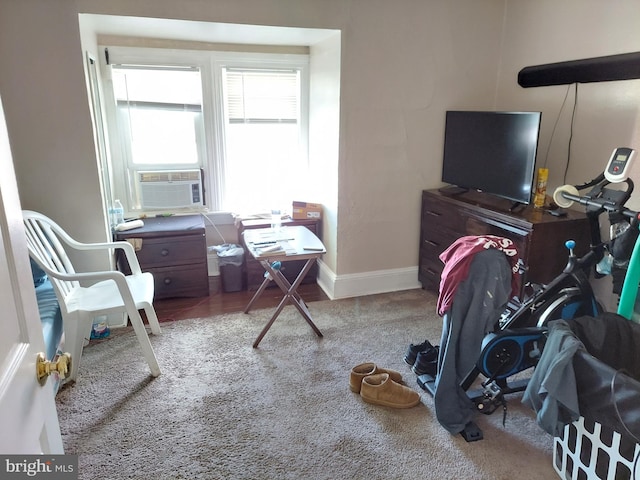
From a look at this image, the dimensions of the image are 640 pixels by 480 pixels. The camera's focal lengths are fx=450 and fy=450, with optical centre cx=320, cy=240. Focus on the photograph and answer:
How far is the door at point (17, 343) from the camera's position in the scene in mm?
797

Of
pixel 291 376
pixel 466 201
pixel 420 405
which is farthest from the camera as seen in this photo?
pixel 466 201

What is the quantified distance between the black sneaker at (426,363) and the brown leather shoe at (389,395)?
0.65ft

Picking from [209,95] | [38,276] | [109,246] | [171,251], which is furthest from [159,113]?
[38,276]

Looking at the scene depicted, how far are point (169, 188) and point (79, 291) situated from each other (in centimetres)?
134

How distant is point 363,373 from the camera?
238 centimetres

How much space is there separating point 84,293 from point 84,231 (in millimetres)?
488

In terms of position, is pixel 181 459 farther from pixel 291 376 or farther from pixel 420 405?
pixel 420 405

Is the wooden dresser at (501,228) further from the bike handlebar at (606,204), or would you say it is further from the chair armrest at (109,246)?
the chair armrest at (109,246)

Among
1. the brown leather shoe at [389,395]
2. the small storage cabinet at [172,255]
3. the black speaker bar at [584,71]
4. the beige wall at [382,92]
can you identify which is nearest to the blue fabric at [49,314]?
the beige wall at [382,92]

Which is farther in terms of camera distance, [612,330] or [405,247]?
[405,247]

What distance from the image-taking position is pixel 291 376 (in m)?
2.48

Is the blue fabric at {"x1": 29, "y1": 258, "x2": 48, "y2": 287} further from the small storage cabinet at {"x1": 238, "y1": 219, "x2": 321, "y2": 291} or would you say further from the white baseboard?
the white baseboard

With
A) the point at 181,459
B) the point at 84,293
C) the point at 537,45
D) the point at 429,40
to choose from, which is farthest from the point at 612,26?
the point at 84,293

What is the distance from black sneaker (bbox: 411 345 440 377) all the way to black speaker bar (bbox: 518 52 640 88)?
1.84 metres
